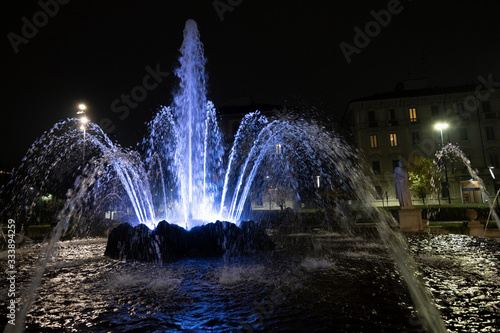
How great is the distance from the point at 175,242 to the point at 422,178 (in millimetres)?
34436

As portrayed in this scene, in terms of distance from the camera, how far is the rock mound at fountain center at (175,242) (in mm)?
9359

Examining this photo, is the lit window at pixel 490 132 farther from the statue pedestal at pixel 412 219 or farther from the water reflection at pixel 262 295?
the water reflection at pixel 262 295

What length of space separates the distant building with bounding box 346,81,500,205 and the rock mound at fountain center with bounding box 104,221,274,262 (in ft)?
115

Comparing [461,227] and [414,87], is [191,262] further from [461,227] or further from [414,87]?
[414,87]

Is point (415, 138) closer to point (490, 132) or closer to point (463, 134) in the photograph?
point (463, 134)

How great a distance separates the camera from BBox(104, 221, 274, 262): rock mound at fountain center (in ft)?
30.7

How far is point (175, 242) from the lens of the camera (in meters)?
9.56

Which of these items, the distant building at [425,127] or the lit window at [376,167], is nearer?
the distant building at [425,127]

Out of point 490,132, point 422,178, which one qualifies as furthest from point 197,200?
point 490,132

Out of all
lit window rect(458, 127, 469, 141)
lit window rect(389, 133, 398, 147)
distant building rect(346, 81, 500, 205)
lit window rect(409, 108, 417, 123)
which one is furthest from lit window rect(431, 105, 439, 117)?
lit window rect(389, 133, 398, 147)

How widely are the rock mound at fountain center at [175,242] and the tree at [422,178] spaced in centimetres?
3135

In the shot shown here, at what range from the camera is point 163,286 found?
5.69 m

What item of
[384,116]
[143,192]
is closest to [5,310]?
[143,192]

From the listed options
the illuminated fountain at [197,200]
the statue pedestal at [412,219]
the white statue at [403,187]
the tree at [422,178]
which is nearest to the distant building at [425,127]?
the tree at [422,178]
